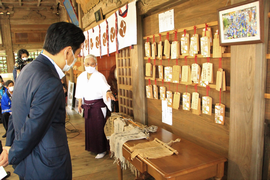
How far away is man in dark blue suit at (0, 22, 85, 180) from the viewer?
1.15 metres

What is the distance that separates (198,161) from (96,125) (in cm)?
218

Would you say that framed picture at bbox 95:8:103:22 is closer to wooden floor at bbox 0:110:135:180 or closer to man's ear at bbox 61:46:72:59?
wooden floor at bbox 0:110:135:180

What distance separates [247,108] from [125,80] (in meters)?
2.28

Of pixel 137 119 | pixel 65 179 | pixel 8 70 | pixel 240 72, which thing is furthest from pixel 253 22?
pixel 8 70

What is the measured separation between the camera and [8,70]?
1028cm

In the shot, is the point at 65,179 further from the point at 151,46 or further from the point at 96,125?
the point at 96,125

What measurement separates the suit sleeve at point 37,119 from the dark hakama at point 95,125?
2.26 metres

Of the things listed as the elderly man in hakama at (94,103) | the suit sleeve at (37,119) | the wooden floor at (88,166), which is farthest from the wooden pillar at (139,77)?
the suit sleeve at (37,119)

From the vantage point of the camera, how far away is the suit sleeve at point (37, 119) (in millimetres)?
1139

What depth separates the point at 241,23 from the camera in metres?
1.54

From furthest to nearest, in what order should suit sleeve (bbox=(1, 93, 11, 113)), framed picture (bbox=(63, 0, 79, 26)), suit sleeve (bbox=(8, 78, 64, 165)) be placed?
framed picture (bbox=(63, 0, 79, 26)) → suit sleeve (bbox=(1, 93, 11, 113)) → suit sleeve (bbox=(8, 78, 64, 165))

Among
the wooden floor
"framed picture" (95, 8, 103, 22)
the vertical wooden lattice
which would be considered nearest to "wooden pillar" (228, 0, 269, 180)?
the wooden floor

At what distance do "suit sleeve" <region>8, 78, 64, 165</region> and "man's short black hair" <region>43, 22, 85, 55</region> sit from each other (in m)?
0.24

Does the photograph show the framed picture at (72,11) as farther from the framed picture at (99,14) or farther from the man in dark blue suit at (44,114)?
the man in dark blue suit at (44,114)
